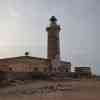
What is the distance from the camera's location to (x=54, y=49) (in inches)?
866

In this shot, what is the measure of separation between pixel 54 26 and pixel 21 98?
62.8 feet

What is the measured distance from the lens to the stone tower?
2195cm

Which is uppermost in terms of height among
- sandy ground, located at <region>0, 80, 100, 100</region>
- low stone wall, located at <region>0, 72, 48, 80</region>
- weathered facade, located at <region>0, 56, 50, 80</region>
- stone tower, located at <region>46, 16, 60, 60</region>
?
stone tower, located at <region>46, 16, 60, 60</region>

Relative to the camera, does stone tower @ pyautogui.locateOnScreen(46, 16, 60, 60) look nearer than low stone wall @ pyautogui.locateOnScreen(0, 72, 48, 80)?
No

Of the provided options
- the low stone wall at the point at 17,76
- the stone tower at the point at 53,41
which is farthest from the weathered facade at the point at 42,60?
the low stone wall at the point at 17,76

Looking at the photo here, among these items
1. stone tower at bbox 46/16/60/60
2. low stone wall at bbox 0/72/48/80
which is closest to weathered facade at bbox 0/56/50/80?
stone tower at bbox 46/16/60/60

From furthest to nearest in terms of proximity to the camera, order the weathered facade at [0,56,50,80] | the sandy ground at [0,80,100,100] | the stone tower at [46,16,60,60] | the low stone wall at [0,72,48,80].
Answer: the stone tower at [46,16,60,60] → the weathered facade at [0,56,50,80] → the low stone wall at [0,72,48,80] → the sandy ground at [0,80,100,100]

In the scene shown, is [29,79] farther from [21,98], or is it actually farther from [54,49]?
[54,49]

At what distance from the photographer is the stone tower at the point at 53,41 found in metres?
22.0

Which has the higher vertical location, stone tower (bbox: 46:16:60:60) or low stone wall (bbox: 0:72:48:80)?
stone tower (bbox: 46:16:60:60)

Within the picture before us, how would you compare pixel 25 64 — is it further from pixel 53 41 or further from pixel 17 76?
pixel 17 76

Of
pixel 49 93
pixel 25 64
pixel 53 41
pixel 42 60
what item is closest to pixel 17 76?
pixel 49 93

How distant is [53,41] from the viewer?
2212 cm

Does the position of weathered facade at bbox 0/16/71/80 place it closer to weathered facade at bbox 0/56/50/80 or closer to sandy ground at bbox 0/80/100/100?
weathered facade at bbox 0/56/50/80
